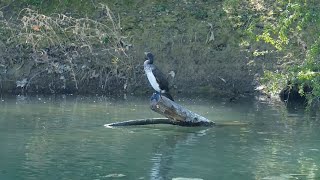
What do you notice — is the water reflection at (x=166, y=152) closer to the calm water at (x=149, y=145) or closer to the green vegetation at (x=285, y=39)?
the calm water at (x=149, y=145)

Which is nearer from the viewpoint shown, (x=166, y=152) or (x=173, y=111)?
(x=166, y=152)

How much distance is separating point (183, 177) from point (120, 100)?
36.0 ft

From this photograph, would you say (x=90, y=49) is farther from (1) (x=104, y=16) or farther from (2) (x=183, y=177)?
(2) (x=183, y=177)

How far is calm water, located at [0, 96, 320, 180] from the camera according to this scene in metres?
12.2

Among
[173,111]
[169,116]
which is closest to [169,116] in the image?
[169,116]

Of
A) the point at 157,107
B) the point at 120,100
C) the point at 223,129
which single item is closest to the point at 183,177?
the point at 157,107

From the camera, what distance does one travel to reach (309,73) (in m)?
15.5

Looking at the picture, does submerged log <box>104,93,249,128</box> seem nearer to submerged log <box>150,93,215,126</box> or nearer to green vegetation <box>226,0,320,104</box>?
submerged log <box>150,93,215,126</box>

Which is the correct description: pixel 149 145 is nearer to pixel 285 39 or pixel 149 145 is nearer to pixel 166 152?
pixel 166 152

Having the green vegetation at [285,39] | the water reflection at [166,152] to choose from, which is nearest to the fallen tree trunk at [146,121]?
the water reflection at [166,152]

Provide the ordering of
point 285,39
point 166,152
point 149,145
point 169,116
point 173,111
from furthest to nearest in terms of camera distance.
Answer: point 285,39 < point 169,116 < point 173,111 < point 149,145 < point 166,152

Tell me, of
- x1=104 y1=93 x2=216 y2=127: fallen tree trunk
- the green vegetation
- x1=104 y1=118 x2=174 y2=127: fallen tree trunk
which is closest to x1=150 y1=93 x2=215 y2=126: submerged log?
x1=104 y1=93 x2=216 y2=127: fallen tree trunk

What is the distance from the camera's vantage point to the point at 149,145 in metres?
14.6

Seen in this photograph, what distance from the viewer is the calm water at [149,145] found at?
12234 mm
